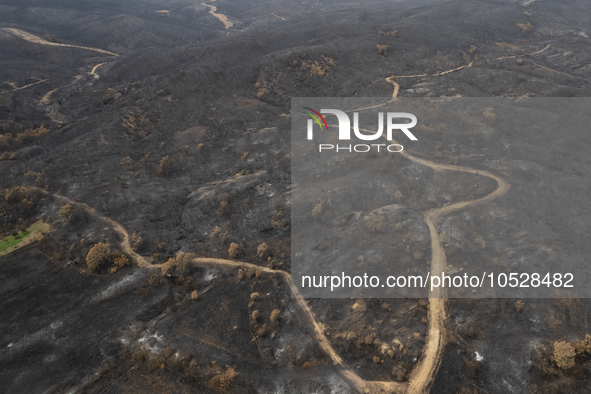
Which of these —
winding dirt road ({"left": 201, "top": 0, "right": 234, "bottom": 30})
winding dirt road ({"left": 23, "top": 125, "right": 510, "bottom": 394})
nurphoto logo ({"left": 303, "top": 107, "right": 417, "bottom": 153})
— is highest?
winding dirt road ({"left": 201, "top": 0, "right": 234, "bottom": 30})

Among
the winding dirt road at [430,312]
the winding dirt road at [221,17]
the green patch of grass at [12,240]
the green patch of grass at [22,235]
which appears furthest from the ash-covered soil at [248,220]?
the winding dirt road at [221,17]

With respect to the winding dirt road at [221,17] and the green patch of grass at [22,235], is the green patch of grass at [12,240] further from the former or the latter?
the winding dirt road at [221,17]

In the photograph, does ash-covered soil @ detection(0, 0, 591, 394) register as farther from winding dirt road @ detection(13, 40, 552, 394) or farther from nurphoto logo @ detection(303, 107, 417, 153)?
nurphoto logo @ detection(303, 107, 417, 153)

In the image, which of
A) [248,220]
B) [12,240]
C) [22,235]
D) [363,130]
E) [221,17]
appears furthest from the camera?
[221,17]

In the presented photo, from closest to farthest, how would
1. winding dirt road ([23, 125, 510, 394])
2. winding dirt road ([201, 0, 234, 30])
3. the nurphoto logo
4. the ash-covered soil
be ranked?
1. winding dirt road ([23, 125, 510, 394])
2. the ash-covered soil
3. the nurphoto logo
4. winding dirt road ([201, 0, 234, 30])

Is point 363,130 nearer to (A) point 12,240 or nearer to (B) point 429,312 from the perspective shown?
(B) point 429,312

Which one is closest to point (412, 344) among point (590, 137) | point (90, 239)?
point (90, 239)

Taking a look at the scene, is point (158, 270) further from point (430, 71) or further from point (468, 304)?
point (430, 71)

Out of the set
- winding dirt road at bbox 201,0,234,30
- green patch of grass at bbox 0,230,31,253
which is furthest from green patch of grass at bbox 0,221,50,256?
winding dirt road at bbox 201,0,234,30

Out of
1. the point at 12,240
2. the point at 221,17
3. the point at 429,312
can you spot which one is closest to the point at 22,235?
the point at 12,240

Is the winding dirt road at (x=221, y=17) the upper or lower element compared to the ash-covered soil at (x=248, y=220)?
upper

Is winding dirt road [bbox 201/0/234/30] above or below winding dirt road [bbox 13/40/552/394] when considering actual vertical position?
above
